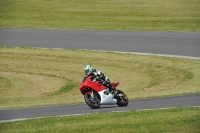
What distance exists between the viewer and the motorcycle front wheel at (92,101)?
18938mm

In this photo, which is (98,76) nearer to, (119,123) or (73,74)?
(119,123)

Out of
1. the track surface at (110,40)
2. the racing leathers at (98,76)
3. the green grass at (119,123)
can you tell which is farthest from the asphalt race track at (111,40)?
the green grass at (119,123)

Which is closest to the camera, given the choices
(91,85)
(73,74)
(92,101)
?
(91,85)

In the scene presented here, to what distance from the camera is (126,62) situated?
31875 mm

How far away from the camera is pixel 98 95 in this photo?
758 inches

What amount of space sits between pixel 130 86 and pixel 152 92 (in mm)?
2469

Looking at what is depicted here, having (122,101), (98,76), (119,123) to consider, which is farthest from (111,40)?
(119,123)

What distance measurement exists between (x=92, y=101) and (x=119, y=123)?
4.24 meters

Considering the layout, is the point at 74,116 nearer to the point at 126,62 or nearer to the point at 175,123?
the point at 175,123

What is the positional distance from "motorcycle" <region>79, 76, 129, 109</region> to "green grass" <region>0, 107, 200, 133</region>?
2.27m

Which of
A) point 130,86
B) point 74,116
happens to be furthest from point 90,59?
point 74,116

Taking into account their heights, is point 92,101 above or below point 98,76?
below

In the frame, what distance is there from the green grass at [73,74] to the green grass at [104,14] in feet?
33.7

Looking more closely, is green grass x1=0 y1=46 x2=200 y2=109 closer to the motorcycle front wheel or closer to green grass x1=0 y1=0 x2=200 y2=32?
the motorcycle front wheel
